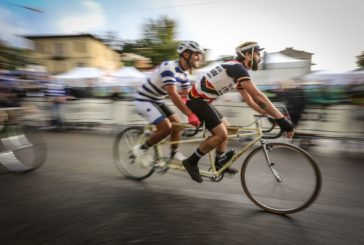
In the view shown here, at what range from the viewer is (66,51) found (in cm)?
5550

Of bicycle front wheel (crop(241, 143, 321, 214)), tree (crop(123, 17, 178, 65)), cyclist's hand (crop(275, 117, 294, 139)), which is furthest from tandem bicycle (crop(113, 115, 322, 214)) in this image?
tree (crop(123, 17, 178, 65))

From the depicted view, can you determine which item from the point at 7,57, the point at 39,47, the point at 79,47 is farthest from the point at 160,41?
the point at 7,57

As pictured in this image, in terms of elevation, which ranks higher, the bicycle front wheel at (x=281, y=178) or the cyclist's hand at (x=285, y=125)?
the cyclist's hand at (x=285, y=125)

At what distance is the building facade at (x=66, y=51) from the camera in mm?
54625

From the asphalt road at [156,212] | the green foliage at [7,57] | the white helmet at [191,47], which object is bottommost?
the asphalt road at [156,212]

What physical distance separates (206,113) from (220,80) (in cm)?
45

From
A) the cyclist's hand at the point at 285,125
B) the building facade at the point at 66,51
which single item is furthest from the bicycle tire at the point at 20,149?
the building facade at the point at 66,51

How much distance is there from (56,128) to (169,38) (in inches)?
1473

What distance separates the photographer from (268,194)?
163 inches

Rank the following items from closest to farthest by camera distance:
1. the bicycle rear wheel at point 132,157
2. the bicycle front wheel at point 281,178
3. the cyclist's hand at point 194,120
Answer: the bicycle front wheel at point 281,178 < the cyclist's hand at point 194,120 < the bicycle rear wheel at point 132,157

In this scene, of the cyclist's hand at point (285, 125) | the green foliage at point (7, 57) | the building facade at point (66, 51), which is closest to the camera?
the cyclist's hand at point (285, 125)

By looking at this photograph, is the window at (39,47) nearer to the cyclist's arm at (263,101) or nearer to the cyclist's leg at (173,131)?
the cyclist's leg at (173,131)

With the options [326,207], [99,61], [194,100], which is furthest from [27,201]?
[99,61]

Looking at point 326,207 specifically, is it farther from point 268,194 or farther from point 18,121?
point 18,121
